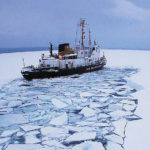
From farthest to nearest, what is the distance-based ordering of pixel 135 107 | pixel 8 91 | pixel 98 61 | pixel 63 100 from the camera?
pixel 98 61 < pixel 8 91 < pixel 63 100 < pixel 135 107

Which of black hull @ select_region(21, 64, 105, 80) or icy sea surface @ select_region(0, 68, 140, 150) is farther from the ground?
black hull @ select_region(21, 64, 105, 80)

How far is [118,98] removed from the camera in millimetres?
8539

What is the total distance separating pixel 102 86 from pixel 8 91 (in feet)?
16.9

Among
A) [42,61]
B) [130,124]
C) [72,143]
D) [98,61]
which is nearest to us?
[72,143]

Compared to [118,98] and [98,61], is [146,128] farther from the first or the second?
[98,61]

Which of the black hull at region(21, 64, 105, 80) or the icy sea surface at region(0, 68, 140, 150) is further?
the black hull at region(21, 64, 105, 80)

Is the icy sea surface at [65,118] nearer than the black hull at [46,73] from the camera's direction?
Yes

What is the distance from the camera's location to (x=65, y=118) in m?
6.37

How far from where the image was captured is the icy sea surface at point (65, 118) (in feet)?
16.0

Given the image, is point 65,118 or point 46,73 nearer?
point 65,118

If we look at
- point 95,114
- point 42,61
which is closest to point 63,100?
point 95,114

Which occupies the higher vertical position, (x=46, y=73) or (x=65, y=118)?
(x=46, y=73)

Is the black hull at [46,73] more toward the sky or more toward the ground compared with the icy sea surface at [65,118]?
more toward the sky

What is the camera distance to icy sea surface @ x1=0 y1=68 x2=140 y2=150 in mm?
4863
